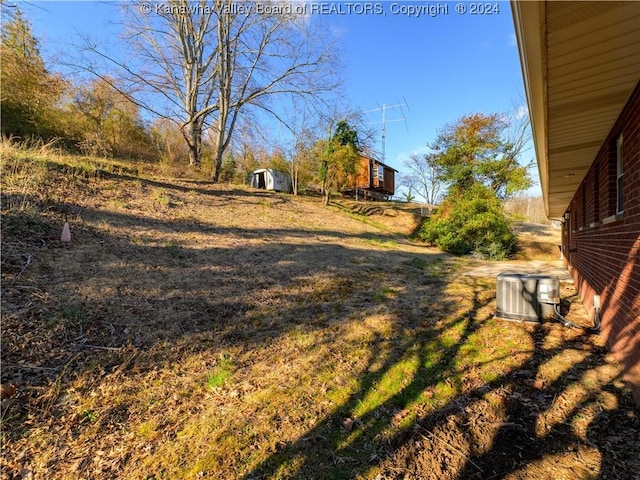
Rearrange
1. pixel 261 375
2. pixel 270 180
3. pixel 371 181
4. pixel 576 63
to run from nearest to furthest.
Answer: pixel 576 63, pixel 261 375, pixel 270 180, pixel 371 181

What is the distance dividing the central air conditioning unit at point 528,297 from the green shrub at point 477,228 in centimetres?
991

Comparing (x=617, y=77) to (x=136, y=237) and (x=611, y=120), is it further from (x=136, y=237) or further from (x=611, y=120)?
→ (x=136, y=237)

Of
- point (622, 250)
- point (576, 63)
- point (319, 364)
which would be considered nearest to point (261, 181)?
point (319, 364)

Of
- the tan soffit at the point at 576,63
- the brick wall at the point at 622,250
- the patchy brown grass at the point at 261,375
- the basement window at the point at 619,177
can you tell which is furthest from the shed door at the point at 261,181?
the basement window at the point at 619,177

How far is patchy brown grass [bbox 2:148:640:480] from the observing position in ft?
7.57

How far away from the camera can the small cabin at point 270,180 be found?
24.8m

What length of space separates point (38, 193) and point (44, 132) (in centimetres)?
887

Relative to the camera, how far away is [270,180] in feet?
81.1

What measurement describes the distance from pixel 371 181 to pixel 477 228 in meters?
15.8

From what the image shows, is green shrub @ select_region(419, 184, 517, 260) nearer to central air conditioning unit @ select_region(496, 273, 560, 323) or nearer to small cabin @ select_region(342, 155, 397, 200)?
central air conditioning unit @ select_region(496, 273, 560, 323)

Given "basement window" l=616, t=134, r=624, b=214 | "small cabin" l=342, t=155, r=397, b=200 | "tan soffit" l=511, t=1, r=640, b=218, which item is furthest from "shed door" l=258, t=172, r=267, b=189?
"basement window" l=616, t=134, r=624, b=214

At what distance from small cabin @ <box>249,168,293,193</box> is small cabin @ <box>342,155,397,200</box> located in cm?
564

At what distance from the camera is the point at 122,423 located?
2.54 meters

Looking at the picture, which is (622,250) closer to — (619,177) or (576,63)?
(619,177)
